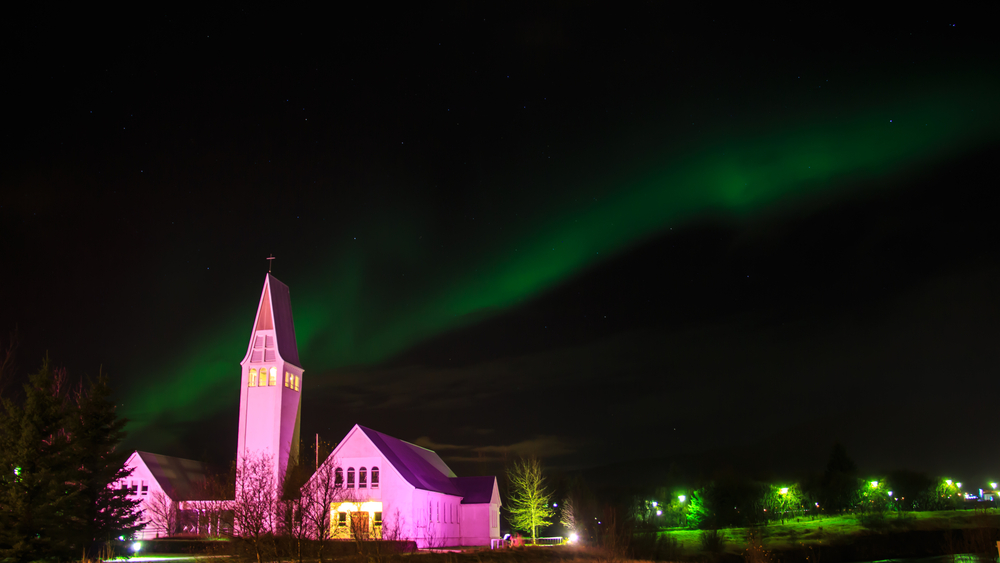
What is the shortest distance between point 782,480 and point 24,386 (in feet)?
293

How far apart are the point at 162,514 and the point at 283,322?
62.8 ft

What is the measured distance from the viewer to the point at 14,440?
29688 millimetres

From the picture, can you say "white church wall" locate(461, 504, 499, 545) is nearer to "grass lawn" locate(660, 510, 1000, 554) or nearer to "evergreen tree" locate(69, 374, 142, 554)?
"grass lawn" locate(660, 510, 1000, 554)

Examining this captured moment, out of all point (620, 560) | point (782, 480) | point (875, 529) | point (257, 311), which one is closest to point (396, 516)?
point (620, 560)

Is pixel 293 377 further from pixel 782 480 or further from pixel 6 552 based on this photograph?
pixel 782 480

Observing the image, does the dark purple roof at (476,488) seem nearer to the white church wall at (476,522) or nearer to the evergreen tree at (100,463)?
the white church wall at (476,522)

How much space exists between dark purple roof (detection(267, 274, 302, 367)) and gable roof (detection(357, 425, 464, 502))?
503 inches

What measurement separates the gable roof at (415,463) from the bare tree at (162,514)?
63.0 feet

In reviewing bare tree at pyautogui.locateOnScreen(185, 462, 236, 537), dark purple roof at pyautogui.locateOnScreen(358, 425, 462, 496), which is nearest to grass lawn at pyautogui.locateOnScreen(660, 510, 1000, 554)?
dark purple roof at pyautogui.locateOnScreen(358, 425, 462, 496)

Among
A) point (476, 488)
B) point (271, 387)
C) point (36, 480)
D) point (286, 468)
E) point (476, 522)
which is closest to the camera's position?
point (36, 480)

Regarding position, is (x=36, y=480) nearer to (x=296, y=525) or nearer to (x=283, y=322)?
(x=296, y=525)

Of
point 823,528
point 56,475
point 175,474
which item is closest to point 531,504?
point 823,528

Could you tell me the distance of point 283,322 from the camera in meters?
68.1

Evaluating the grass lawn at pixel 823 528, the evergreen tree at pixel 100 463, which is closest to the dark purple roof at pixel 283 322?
the evergreen tree at pixel 100 463
